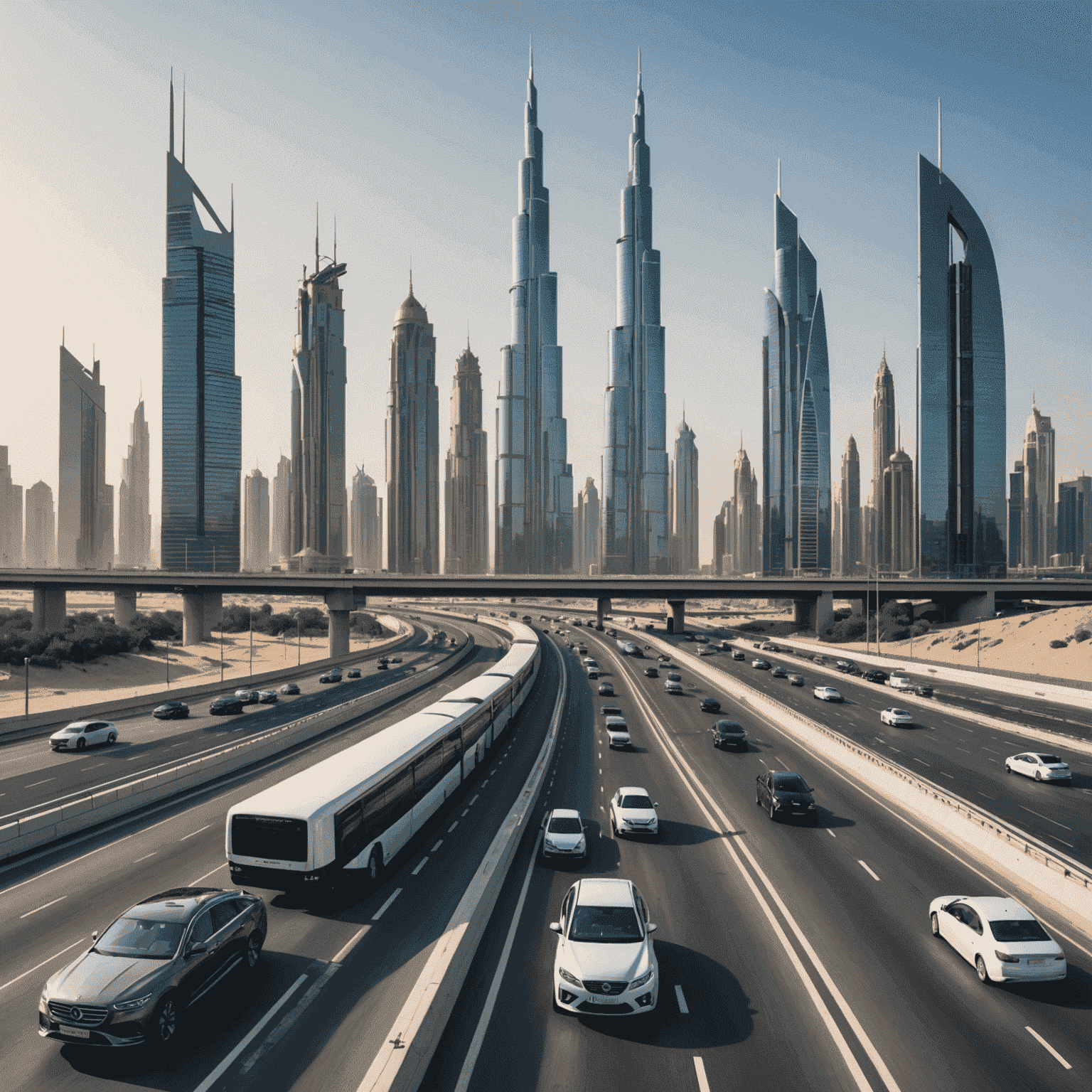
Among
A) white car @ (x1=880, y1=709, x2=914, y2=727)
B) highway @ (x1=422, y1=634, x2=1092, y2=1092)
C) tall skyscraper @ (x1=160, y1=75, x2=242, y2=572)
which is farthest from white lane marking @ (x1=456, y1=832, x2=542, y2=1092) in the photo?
tall skyscraper @ (x1=160, y1=75, x2=242, y2=572)

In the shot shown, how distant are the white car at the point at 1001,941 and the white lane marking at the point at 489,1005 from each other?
9.55 meters

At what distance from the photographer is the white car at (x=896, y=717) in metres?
43.3

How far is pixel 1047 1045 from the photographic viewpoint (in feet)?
38.5

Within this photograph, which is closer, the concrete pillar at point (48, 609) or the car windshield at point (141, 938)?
the car windshield at point (141, 938)

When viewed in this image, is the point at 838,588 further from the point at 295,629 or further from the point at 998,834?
the point at 295,629

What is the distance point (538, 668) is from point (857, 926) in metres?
56.5

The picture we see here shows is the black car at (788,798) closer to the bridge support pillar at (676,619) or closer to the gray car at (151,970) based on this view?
the gray car at (151,970)

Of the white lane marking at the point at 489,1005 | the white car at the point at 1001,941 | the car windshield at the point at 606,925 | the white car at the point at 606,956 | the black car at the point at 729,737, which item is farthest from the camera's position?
the black car at the point at 729,737

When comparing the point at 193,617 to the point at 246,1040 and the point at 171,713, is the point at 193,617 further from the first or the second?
the point at 246,1040

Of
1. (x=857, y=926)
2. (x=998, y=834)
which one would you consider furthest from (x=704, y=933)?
(x=998, y=834)

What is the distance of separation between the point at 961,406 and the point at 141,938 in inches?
6415

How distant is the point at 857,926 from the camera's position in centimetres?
1620

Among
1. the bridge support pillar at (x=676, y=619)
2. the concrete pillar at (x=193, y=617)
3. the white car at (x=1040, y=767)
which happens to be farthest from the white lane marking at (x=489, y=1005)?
the bridge support pillar at (x=676, y=619)

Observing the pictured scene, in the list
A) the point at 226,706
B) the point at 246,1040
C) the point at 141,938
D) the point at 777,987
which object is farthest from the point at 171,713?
the point at 777,987
